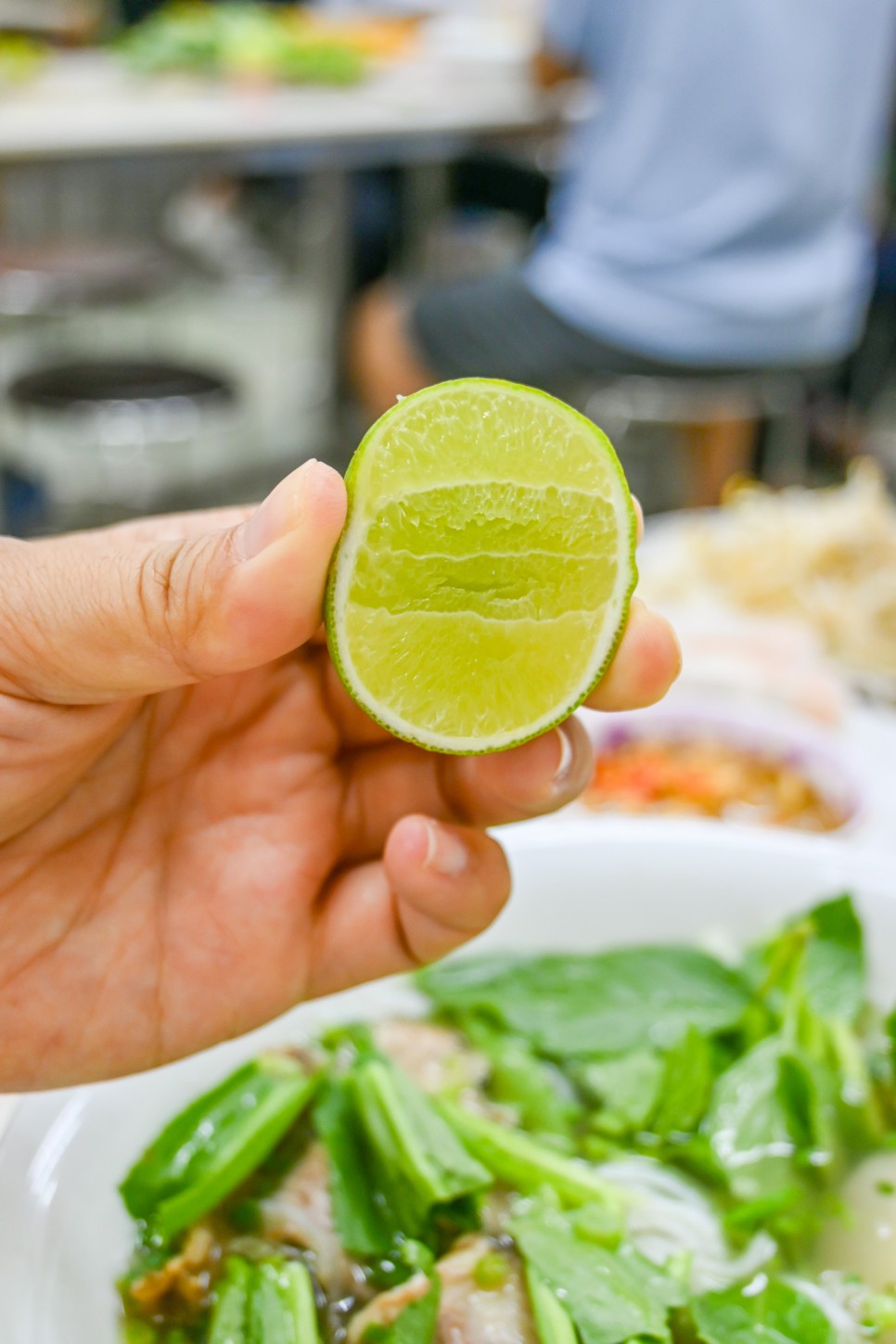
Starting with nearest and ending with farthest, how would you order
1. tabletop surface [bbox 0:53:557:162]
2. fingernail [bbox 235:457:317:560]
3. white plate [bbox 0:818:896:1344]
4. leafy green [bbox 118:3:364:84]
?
fingernail [bbox 235:457:317:560]
white plate [bbox 0:818:896:1344]
tabletop surface [bbox 0:53:557:162]
leafy green [bbox 118:3:364:84]

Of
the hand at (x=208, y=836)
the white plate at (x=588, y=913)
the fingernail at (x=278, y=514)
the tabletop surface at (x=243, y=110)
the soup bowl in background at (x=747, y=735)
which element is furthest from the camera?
the tabletop surface at (x=243, y=110)

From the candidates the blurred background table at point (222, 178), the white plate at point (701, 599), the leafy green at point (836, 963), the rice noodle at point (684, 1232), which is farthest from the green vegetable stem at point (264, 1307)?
the blurred background table at point (222, 178)

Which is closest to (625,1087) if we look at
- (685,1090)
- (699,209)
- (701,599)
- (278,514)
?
(685,1090)

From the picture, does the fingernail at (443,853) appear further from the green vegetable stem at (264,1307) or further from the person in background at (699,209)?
the person in background at (699,209)

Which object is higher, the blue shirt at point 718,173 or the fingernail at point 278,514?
the fingernail at point 278,514

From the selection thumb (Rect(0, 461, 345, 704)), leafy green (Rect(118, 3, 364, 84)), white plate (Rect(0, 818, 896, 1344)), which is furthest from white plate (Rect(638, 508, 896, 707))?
leafy green (Rect(118, 3, 364, 84))

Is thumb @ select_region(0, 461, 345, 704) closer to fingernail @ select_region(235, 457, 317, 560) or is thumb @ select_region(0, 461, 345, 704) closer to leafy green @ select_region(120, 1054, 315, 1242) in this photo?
fingernail @ select_region(235, 457, 317, 560)
